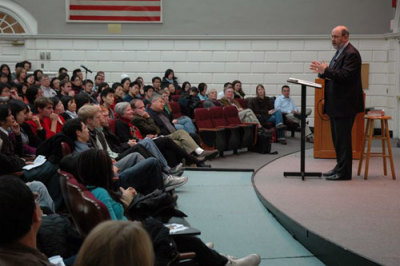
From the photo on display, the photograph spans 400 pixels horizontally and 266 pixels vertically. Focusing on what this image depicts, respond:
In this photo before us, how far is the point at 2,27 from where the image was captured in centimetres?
1387

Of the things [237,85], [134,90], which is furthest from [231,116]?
[237,85]

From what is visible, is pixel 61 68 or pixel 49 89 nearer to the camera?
pixel 49 89

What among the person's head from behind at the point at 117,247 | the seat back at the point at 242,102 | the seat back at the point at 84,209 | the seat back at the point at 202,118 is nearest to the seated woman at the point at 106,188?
the seat back at the point at 84,209

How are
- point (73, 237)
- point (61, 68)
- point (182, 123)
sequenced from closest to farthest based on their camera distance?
point (73, 237), point (182, 123), point (61, 68)

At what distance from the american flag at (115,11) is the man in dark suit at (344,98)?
812cm

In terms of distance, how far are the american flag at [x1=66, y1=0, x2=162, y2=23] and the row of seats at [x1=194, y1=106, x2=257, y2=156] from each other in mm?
4409

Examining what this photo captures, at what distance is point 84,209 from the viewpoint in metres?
3.29

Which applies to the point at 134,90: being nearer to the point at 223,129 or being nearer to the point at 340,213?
the point at 223,129

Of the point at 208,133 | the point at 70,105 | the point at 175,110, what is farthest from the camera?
the point at 175,110

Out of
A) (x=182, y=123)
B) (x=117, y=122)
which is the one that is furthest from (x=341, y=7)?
(x=117, y=122)

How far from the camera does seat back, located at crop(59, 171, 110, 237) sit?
328cm

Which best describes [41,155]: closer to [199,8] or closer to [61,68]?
[61,68]

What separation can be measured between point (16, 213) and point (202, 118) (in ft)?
25.4

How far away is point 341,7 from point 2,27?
293 inches
